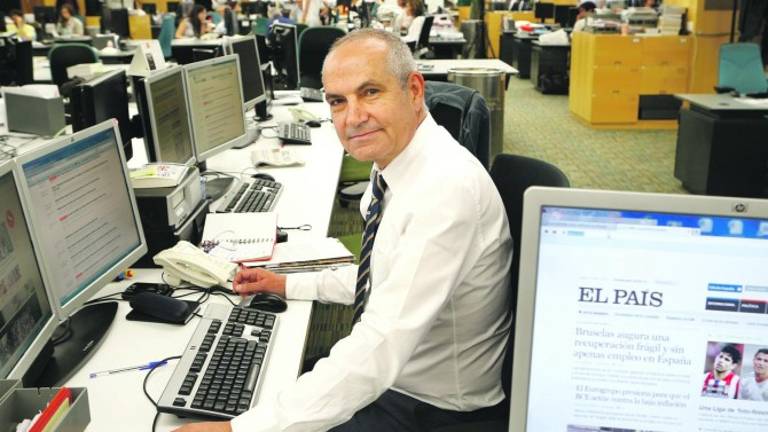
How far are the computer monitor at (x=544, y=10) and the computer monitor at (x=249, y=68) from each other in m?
9.63

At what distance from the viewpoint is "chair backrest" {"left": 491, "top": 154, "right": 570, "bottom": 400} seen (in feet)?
4.89

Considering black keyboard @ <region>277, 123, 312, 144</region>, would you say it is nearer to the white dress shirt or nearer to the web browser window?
the white dress shirt

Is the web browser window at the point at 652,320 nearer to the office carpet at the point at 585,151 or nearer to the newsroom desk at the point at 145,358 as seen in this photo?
the newsroom desk at the point at 145,358

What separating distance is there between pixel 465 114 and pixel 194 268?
1420mm

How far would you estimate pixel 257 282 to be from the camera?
6.02ft

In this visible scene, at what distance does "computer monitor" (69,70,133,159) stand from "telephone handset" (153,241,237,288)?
1.61ft

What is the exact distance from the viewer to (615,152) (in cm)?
618

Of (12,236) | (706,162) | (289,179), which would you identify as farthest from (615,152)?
(12,236)

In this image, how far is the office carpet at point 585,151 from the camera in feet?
16.9

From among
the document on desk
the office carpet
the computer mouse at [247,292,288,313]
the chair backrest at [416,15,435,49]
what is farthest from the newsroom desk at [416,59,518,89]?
the computer mouse at [247,292,288,313]

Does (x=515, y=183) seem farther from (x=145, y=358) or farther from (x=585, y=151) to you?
(x=585, y=151)

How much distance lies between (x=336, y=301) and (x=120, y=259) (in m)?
0.56

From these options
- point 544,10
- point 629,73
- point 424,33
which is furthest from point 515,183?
point 544,10

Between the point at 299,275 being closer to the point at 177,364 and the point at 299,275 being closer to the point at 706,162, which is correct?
the point at 177,364
